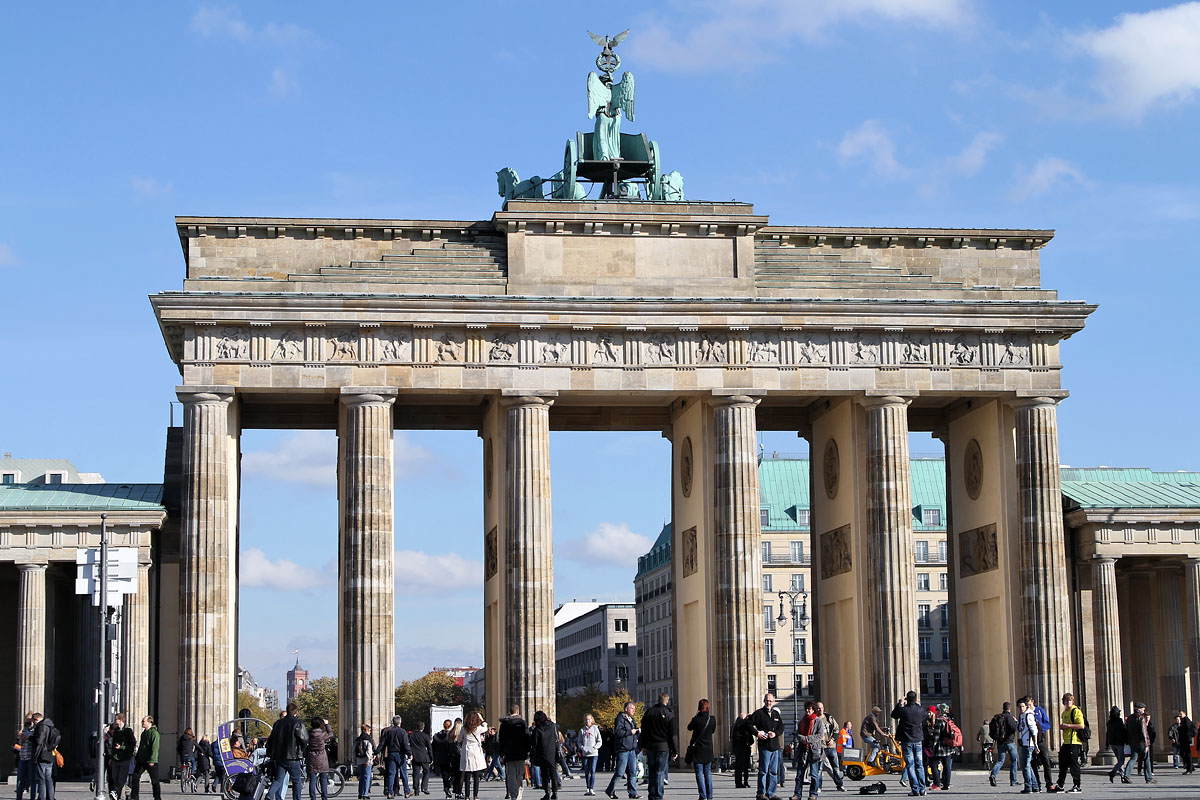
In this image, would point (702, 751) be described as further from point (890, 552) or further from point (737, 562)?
point (890, 552)

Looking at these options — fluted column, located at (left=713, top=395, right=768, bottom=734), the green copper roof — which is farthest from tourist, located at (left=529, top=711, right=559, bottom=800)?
the green copper roof

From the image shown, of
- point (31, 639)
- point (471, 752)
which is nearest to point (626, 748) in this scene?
point (471, 752)

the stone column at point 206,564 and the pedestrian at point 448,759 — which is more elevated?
the stone column at point 206,564

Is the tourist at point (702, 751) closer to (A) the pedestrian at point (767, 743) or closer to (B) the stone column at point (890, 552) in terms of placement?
(A) the pedestrian at point (767, 743)

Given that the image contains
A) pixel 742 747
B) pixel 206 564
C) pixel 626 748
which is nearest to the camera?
pixel 626 748

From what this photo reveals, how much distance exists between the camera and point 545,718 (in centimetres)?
3553

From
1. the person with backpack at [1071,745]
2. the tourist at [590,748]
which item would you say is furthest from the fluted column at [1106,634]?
the tourist at [590,748]

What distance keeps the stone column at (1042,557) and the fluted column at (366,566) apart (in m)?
18.6

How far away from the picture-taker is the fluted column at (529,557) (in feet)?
165

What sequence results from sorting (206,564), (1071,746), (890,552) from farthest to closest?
(890,552) < (206,564) < (1071,746)

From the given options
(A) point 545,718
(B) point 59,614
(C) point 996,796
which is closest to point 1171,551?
(C) point 996,796

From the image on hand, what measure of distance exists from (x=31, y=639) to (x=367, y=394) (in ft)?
38.9

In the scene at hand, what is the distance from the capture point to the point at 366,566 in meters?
50.1

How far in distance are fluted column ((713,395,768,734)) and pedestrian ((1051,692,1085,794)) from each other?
42.1ft
